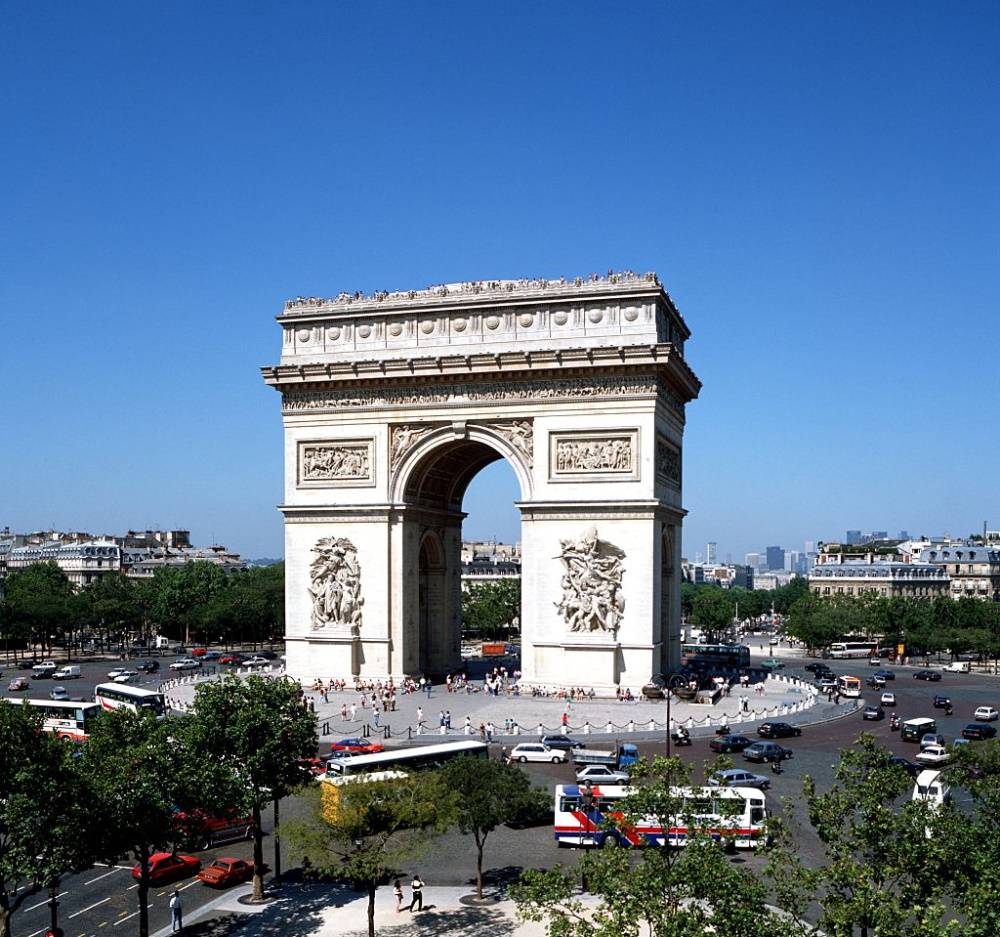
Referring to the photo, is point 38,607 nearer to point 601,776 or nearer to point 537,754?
point 537,754

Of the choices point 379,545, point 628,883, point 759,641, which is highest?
point 379,545

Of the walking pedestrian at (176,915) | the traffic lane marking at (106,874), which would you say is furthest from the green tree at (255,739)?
the traffic lane marking at (106,874)

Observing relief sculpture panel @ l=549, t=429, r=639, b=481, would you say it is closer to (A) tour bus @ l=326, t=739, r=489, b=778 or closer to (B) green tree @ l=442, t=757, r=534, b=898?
(A) tour bus @ l=326, t=739, r=489, b=778

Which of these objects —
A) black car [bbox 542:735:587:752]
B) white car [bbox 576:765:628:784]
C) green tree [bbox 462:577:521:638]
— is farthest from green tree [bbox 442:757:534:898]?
green tree [bbox 462:577:521:638]

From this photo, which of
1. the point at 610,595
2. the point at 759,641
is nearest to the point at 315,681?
the point at 610,595

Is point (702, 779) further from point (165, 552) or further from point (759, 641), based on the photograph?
point (165, 552)

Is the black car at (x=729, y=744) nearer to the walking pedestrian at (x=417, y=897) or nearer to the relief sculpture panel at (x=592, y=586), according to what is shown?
the relief sculpture panel at (x=592, y=586)
